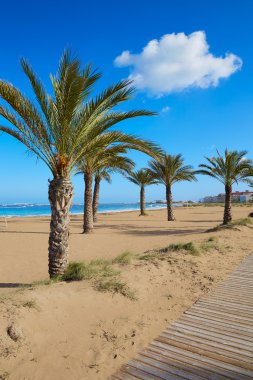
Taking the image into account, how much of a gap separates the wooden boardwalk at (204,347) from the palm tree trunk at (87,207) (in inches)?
479

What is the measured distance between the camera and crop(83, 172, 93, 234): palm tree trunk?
55.0ft

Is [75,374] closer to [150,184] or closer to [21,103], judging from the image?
[21,103]

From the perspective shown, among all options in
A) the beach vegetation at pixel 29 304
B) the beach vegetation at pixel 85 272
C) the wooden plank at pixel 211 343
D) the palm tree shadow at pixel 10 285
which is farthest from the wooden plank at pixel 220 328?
the palm tree shadow at pixel 10 285


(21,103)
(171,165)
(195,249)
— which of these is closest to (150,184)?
(171,165)

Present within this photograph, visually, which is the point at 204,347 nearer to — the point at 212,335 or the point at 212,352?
the point at 212,352

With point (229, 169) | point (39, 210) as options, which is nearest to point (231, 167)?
point (229, 169)

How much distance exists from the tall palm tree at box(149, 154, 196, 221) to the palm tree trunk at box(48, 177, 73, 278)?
1954 centimetres

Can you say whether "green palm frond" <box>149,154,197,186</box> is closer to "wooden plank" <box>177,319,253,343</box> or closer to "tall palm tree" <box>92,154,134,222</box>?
"tall palm tree" <box>92,154,134,222</box>

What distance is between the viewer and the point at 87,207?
17031mm

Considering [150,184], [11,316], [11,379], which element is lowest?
[11,379]

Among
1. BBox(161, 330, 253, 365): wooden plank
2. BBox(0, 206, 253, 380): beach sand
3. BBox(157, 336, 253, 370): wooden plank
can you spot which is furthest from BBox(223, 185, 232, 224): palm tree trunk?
BBox(157, 336, 253, 370): wooden plank

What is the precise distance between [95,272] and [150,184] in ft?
99.4

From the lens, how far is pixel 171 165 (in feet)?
84.8

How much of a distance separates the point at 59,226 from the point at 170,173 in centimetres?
2037
